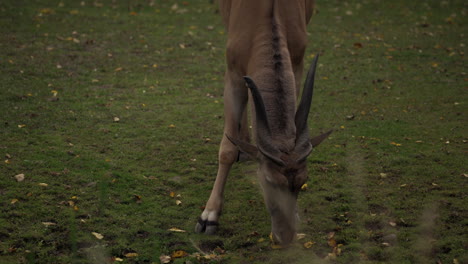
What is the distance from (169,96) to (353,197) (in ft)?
13.4

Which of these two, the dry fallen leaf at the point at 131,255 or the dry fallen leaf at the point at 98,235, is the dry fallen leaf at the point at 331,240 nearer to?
the dry fallen leaf at the point at 131,255

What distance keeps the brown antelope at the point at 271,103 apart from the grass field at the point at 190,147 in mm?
430

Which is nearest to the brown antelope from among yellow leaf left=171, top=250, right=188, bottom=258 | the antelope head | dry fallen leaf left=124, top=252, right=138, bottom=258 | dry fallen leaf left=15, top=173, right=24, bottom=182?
the antelope head

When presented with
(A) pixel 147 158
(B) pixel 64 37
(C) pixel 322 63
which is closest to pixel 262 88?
(A) pixel 147 158

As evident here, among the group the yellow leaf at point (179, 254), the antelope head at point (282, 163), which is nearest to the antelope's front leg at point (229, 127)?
the yellow leaf at point (179, 254)

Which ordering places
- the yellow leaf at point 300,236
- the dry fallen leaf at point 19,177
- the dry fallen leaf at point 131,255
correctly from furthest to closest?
the dry fallen leaf at point 19,177 → the yellow leaf at point 300,236 → the dry fallen leaf at point 131,255

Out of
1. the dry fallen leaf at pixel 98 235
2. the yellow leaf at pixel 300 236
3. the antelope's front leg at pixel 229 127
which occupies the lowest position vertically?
the dry fallen leaf at pixel 98 235

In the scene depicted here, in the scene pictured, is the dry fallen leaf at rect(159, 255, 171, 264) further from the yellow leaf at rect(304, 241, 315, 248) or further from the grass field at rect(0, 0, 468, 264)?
the yellow leaf at rect(304, 241, 315, 248)

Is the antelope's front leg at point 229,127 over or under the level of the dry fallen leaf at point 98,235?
over

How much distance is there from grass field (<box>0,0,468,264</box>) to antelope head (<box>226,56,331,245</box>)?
39cm

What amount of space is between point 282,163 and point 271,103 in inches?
22.8

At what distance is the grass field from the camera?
15.7 feet

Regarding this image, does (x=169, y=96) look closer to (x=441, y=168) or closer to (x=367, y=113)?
(x=367, y=113)

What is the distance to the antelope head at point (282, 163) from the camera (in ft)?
13.8
